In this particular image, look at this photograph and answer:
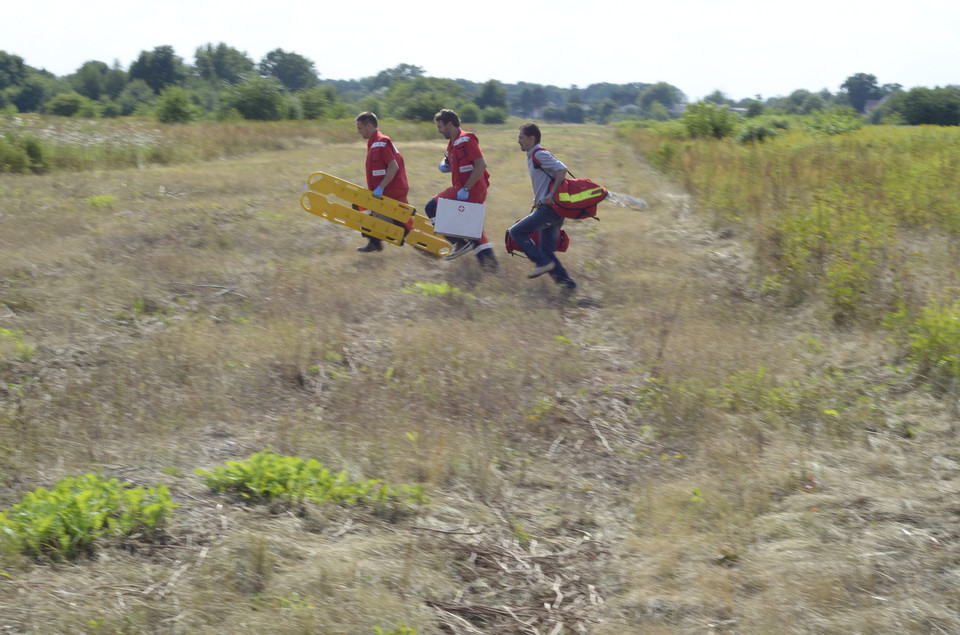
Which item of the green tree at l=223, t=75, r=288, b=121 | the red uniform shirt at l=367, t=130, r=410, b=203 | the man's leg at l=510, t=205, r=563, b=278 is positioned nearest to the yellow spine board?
the red uniform shirt at l=367, t=130, r=410, b=203

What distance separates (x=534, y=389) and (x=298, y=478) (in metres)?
2.24

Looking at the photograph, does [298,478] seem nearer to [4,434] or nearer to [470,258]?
[4,434]

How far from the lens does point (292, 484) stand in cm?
361

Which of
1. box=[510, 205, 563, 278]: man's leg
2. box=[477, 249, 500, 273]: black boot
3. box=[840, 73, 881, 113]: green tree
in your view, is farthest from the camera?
box=[840, 73, 881, 113]: green tree

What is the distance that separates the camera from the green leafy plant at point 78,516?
2.96 metres

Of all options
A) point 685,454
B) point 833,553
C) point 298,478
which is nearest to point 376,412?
point 298,478

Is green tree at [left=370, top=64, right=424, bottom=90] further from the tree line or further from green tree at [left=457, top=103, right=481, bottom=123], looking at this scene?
green tree at [left=457, top=103, right=481, bottom=123]

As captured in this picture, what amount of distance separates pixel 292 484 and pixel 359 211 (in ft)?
17.9

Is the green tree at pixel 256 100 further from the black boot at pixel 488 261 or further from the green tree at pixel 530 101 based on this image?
the green tree at pixel 530 101

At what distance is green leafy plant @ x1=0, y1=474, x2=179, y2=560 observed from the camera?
296cm

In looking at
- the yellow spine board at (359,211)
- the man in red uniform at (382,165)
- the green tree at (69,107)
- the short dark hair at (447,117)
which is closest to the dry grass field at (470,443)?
the yellow spine board at (359,211)

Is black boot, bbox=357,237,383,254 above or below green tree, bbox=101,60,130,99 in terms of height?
below

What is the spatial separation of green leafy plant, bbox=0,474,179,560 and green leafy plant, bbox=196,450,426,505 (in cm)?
33

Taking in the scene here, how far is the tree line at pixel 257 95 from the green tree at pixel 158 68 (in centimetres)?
11
